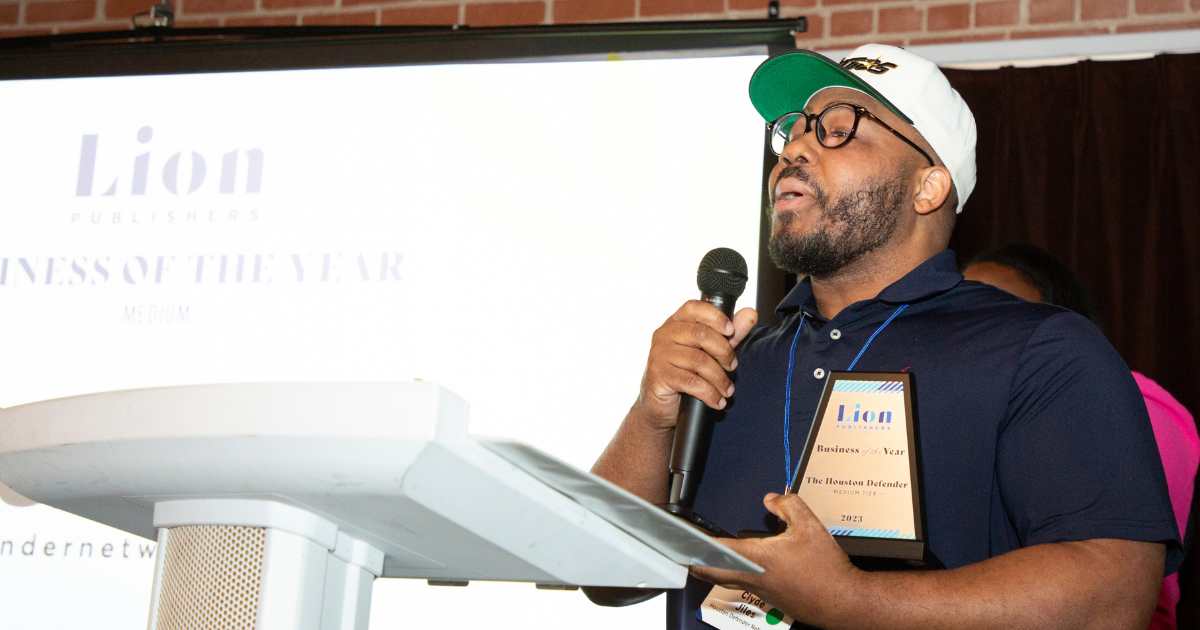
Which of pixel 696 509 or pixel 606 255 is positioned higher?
pixel 606 255

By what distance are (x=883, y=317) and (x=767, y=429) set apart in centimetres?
23

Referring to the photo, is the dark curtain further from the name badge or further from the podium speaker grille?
the podium speaker grille

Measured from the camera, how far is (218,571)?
A: 61cm

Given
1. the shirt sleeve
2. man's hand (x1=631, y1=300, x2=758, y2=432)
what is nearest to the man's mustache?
man's hand (x1=631, y1=300, x2=758, y2=432)

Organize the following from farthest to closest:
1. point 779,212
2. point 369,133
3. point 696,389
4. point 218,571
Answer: point 369,133 → point 779,212 → point 696,389 → point 218,571

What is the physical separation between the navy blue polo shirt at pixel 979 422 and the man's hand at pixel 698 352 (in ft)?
0.52

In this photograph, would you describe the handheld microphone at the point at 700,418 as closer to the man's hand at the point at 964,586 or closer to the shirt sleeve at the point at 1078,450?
the man's hand at the point at 964,586

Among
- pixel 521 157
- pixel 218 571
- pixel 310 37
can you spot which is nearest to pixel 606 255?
pixel 521 157

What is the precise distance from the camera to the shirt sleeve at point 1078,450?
1.05 meters

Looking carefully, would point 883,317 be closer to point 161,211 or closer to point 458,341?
point 458,341

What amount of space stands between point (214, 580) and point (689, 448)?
0.67 m

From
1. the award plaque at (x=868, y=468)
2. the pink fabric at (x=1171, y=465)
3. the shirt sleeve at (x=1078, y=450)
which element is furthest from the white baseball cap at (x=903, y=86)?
the pink fabric at (x=1171, y=465)

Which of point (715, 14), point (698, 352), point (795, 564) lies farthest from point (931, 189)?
point (715, 14)

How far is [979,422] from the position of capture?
120 centimetres
